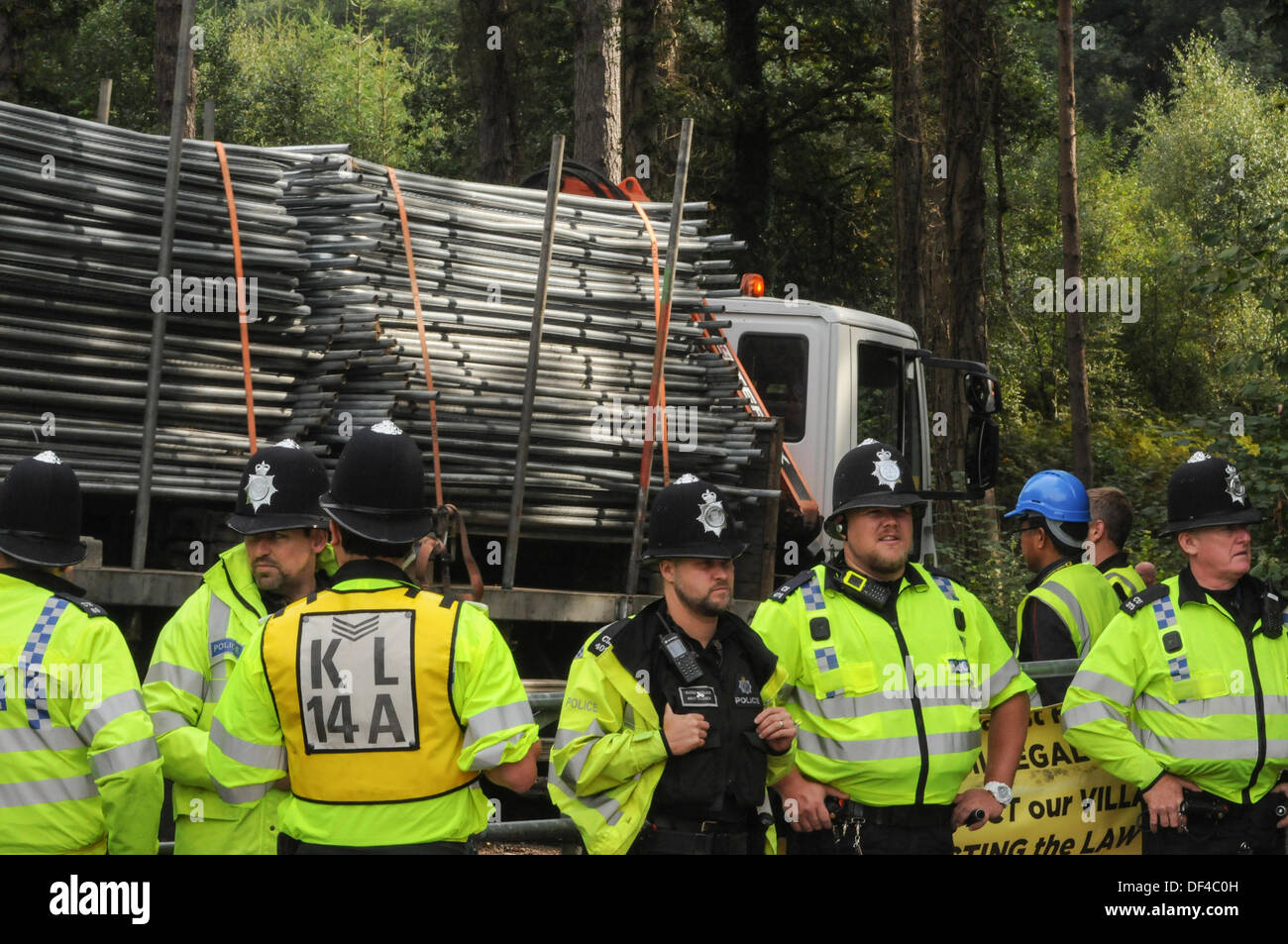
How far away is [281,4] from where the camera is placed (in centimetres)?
8012

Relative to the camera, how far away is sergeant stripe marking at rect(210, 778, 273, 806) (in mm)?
3844

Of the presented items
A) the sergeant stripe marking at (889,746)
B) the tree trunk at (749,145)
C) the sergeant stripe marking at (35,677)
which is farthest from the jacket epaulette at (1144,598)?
the tree trunk at (749,145)

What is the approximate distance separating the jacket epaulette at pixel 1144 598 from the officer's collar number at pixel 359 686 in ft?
8.17

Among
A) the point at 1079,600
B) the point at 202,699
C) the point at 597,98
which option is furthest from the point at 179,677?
the point at 597,98

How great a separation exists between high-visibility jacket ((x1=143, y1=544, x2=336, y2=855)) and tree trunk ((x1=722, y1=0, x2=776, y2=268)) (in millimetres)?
21712

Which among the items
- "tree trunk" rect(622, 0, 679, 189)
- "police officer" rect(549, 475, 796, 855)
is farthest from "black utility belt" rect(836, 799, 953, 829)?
"tree trunk" rect(622, 0, 679, 189)

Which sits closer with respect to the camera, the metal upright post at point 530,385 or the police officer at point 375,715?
the police officer at point 375,715

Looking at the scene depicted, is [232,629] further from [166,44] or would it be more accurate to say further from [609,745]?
[166,44]

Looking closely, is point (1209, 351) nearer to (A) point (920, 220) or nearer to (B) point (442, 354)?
(A) point (920, 220)

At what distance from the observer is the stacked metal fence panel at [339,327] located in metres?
6.09

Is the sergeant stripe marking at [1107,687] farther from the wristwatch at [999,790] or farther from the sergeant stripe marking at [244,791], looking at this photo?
the sergeant stripe marking at [244,791]

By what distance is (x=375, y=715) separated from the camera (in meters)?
3.67

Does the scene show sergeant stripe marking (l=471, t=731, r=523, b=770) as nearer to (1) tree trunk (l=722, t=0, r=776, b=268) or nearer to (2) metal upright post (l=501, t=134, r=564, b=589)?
(2) metal upright post (l=501, t=134, r=564, b=589)

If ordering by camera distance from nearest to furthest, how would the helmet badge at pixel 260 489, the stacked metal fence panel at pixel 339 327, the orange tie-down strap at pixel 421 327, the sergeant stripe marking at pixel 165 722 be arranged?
the sergeant stripe marking at pixel 165 722 < the helmet badge at pixel 260 489 < the stacked metal fence panel at pixel 339 327 < the orange tie-down strap at pixel 421 327
